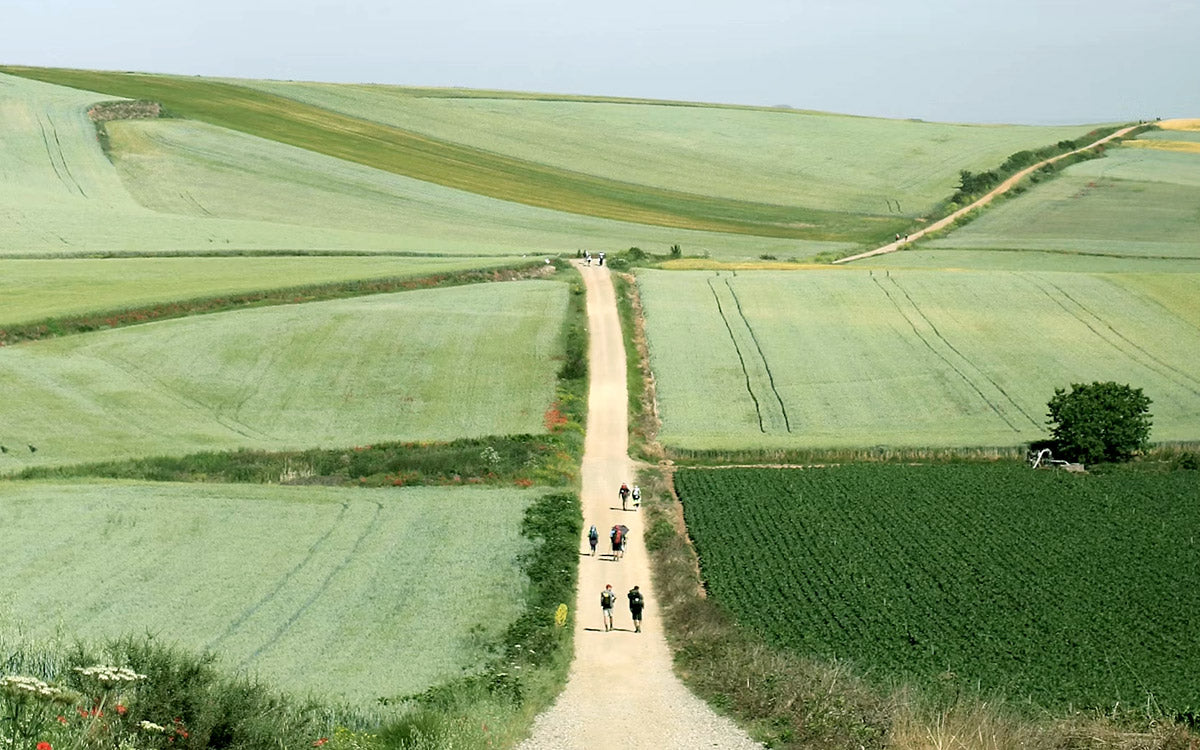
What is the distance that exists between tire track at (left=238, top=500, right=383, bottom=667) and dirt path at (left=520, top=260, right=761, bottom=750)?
6.67 metres

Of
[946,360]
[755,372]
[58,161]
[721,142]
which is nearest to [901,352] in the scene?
[946,360]

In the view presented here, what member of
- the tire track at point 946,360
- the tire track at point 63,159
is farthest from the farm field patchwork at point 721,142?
the tire track at point 946,360

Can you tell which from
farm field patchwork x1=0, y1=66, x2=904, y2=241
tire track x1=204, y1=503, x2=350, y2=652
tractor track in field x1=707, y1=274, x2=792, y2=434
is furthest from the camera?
farm field patchwork x1=0, y1=66, x2=904, y2=241

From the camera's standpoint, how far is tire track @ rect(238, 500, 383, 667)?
30.4m

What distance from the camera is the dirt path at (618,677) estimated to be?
26578 millimetres

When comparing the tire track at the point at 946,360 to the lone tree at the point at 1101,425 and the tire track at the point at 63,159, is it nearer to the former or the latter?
the lone tree at the point at 1101,425

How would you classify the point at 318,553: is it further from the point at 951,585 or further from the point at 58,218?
the point at 58,218

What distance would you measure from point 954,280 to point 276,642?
200 feet

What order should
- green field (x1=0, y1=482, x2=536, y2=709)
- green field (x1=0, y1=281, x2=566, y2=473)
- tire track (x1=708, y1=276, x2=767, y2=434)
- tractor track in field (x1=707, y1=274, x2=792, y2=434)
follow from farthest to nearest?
1. tire track (x1=708, y1=276, x2=767, y2=434)
2. tractor track in field (x1=707, y1=274, x2=792, y2=434)
3. green field (x1=0, y1=281, x2=566, y2=473)
4. green field (x1=0, y1=482, x2=536, y2=709)

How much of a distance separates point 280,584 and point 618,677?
397 inches

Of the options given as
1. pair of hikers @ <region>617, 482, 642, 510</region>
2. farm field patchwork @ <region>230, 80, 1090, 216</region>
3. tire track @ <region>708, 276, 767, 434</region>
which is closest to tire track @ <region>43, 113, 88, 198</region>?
farm field patchwork @ <region>230, 80, 1090, 216</region>

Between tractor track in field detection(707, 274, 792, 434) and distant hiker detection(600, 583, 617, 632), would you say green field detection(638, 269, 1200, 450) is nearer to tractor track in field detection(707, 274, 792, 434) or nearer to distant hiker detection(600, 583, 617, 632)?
tractor track in field detection(707, 274, 792, 434)

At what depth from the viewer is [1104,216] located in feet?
371

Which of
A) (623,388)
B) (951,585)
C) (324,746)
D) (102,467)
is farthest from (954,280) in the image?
(324,746)
